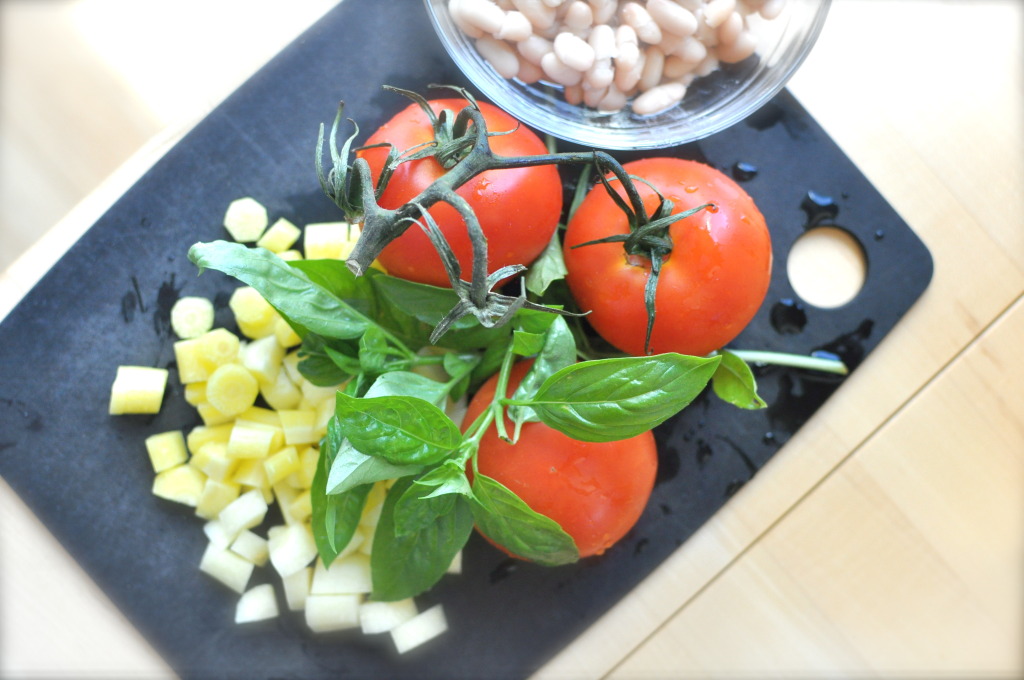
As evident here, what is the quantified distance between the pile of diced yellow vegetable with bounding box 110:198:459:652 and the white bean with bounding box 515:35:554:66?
0.96 ft

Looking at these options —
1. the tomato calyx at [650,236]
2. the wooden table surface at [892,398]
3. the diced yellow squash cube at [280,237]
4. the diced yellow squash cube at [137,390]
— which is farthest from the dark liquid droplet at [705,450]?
the diced yellow squash cube at [137,390]

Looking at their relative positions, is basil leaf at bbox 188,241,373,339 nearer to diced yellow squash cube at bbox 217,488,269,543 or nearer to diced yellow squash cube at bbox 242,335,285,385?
diced yellow squash cube at bbox 242,335,285,385

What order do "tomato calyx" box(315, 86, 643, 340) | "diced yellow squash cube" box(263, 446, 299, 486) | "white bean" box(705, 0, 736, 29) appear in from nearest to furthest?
1. "tomato calyx" box(315, 86, 643, 340)
2. "white bean" box(705, 0, 736, 29)
3. "diced yellow squash cube" box(263, 446, 299, 486)

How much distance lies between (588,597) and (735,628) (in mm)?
201

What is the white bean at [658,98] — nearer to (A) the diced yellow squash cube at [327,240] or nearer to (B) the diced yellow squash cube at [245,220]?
(A) the diced yellow squash cube at [327,240]

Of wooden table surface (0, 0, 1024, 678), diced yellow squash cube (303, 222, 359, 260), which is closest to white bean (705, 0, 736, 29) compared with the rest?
wooden table surface (0, 0, 1024, 678)

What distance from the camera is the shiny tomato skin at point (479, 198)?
2.25 feet

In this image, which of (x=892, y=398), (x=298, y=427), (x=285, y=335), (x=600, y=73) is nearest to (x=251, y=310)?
(x=285, y=335)

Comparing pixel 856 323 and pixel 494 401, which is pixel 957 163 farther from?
pixel 494 401

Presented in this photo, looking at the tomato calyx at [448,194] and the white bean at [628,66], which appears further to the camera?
the white bean at [628,66]

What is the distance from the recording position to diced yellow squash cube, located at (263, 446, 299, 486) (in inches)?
34.2

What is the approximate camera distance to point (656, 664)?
93 cm

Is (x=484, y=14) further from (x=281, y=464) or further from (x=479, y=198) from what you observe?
(x=281, y=464)

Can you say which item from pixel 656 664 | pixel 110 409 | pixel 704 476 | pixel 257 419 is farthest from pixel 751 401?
pixel 110 409
